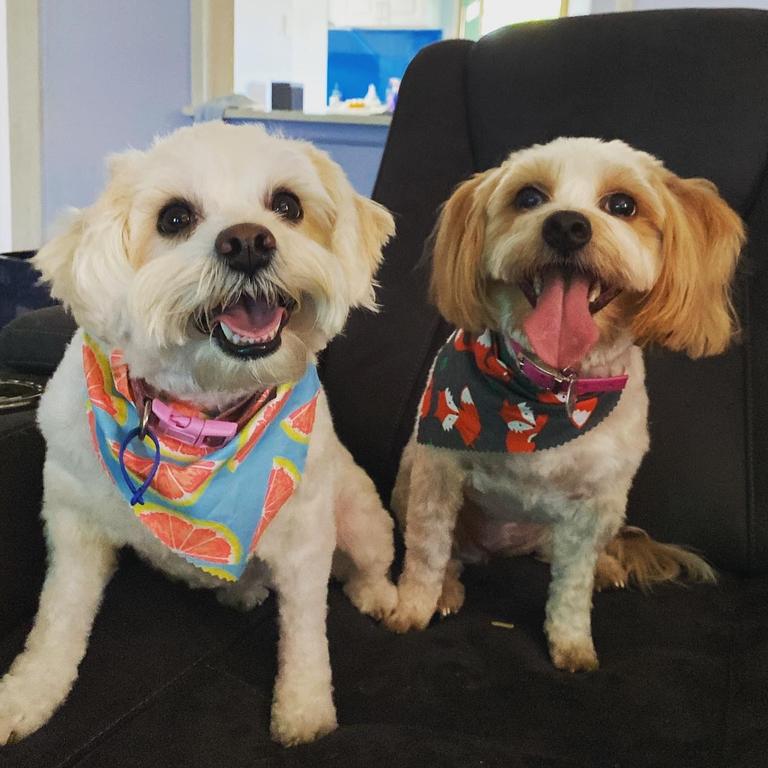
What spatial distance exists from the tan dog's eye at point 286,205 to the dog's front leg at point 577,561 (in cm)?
66

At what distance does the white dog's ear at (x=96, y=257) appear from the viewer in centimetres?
85

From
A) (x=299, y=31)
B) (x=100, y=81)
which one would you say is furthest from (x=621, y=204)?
(x=299, y=31)

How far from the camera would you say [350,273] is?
0.97 m

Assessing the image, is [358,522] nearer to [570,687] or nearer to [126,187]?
[570,687]

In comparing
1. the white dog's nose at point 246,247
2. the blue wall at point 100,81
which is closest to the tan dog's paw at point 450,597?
the white dog's nose at point 246,247

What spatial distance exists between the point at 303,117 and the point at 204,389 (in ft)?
6.68

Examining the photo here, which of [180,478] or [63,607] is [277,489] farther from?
[63,607]

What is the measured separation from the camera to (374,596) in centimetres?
128

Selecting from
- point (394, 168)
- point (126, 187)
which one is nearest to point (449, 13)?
point (394, 168)

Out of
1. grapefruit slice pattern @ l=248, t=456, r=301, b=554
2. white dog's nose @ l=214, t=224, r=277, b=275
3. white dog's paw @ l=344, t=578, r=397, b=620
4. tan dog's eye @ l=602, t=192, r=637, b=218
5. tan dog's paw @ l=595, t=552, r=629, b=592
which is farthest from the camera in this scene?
tan dog's paw @ l=595, t=552, r=629, b=592

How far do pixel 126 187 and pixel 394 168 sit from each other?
0.89 meters

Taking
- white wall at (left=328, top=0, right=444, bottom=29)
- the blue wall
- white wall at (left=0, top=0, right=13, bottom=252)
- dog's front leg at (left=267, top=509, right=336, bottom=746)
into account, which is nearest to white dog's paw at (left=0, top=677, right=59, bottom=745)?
dog's front leg at (left=267, top=509, right=336, bottom=746)

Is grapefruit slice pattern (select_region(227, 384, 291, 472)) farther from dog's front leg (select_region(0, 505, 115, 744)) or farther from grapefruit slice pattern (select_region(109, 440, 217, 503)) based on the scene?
dog's front leg (select_region(0, 505, 115, 744))

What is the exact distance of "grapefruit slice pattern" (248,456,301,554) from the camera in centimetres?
105
